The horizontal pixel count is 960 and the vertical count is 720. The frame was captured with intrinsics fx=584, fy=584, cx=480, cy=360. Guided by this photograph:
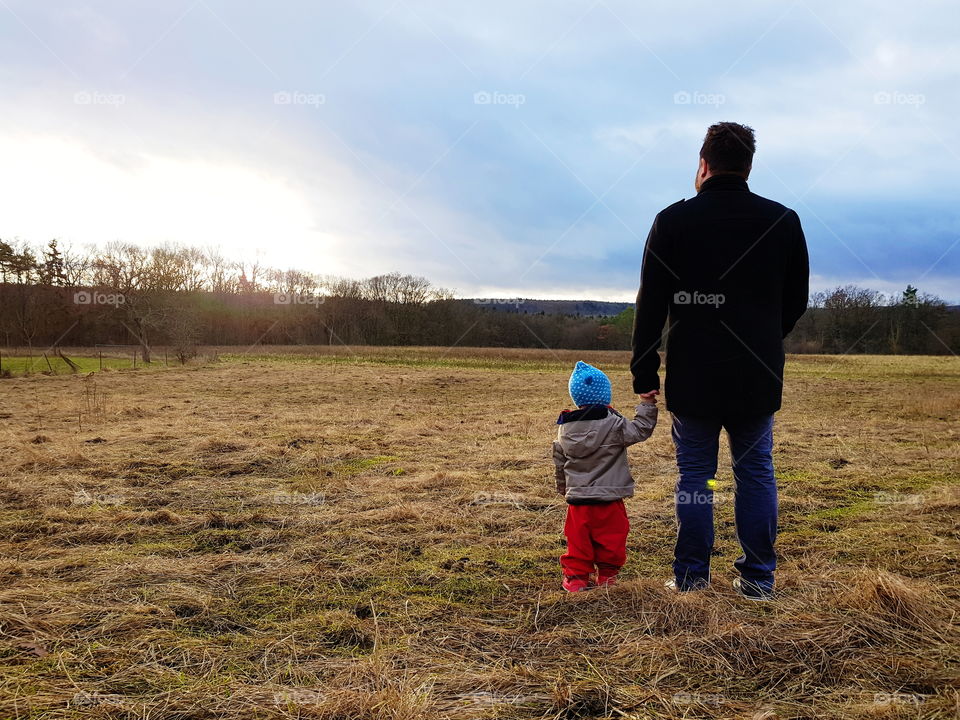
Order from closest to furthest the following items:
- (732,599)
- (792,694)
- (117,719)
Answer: (117,719), (792,694), (732,599)

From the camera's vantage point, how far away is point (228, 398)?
1496cm

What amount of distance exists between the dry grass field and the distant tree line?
82.4 feet

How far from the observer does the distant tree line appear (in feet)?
96.9

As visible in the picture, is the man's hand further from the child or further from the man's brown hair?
the man's brown hair

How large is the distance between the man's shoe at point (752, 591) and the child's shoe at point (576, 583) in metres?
0.79

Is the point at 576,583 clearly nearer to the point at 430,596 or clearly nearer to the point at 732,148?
the point at 430,596

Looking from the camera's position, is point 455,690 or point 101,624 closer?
point 455,690

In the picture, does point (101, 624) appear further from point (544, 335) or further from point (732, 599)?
point (544, 335)

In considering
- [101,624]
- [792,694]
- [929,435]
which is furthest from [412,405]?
[792,694]

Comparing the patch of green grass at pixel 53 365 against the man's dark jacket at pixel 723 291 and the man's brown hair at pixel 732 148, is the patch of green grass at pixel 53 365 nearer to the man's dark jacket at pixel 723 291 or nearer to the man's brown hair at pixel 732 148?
the man's dark jacket at pixel 723 291

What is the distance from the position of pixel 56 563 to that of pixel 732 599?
159 inches

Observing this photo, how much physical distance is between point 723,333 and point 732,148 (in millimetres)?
999

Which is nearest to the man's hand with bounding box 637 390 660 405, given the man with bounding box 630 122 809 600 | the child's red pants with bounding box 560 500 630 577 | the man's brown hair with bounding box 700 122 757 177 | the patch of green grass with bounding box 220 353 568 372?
the man with bounding box 630 122 809 600

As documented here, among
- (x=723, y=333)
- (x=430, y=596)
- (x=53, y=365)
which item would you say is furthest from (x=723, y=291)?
(x=53, y=365)
